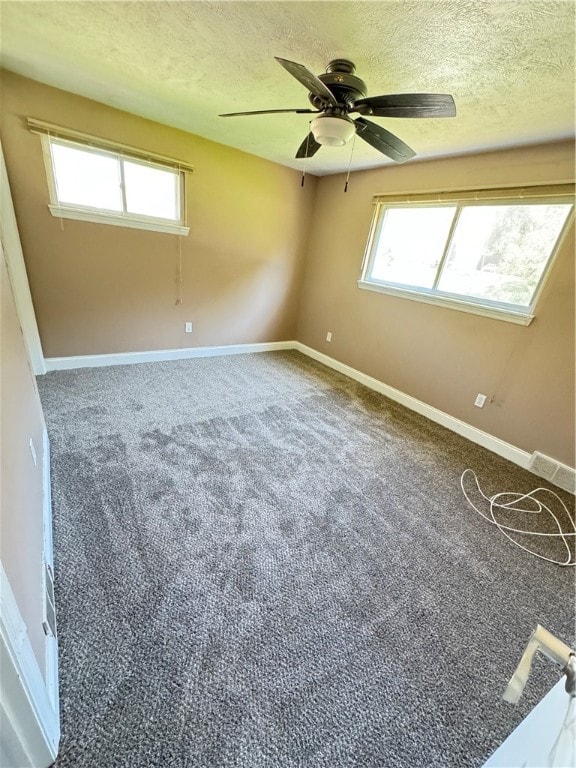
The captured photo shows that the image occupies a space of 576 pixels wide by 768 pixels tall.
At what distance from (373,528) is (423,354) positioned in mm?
1984

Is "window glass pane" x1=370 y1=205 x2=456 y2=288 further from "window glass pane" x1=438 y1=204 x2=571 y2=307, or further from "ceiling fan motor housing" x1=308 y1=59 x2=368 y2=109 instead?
"ceiling fan motor housing" x1=308 y1=59 x2=368 y2=109

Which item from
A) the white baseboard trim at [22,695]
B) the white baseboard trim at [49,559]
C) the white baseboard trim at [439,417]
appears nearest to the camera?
the white baseboard trim at [22,695]

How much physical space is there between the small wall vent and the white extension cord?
0.47ft

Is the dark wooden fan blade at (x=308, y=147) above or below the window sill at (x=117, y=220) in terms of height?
above

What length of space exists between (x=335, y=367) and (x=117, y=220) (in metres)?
2.88

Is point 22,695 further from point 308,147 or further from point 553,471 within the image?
point 553,471

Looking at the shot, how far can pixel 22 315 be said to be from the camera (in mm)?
2674

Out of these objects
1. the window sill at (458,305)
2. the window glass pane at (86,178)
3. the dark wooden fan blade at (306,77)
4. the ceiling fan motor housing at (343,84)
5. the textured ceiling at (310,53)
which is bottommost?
the window sill at (458,305)

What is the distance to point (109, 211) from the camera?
2.90 meters

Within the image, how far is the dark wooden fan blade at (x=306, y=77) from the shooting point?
1.18 metres

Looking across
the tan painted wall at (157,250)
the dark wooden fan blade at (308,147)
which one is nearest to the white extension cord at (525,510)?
the dark wooden fan blade at (308,147)

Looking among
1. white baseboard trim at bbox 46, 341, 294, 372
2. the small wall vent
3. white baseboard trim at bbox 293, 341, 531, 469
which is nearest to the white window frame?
white baseboard trim at bbox 46, 341, 294, 372

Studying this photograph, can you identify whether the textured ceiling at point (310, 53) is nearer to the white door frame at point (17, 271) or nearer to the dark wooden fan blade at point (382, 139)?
the dark wooden fan blade at point (382, 139)

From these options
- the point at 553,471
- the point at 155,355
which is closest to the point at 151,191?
the point at 155,355
